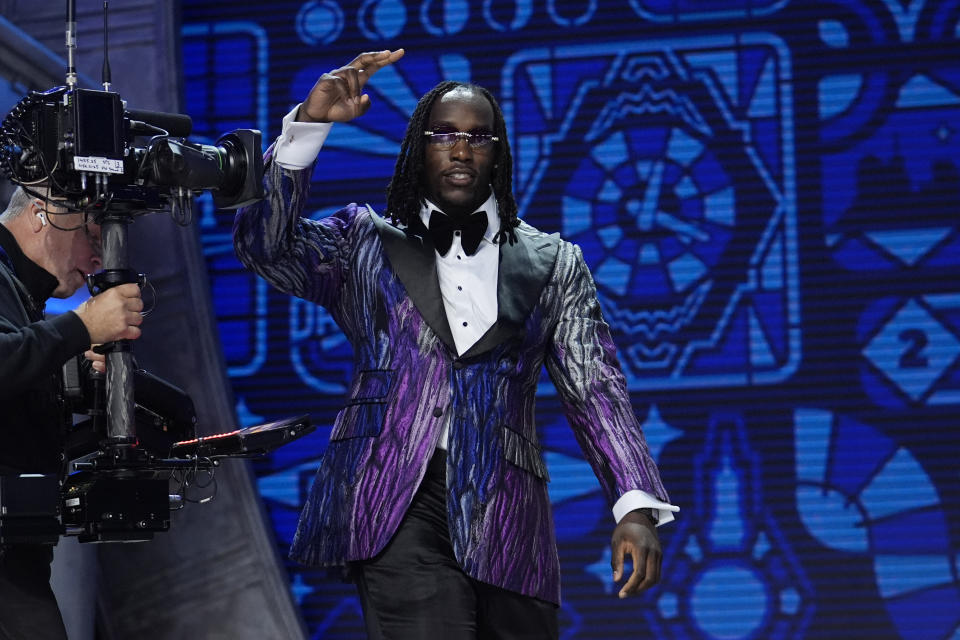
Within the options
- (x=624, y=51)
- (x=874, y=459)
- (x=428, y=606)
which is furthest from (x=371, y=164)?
(x=428, y=606)

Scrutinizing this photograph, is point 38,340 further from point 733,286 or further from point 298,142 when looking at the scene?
point 733,286

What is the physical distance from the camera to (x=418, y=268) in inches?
111

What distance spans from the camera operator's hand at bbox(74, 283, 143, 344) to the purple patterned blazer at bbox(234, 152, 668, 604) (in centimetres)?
23

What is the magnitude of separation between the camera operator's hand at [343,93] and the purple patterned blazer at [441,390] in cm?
13

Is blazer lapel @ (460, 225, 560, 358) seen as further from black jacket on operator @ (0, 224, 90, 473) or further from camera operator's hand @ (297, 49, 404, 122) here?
black jacket on operator @ (0, 224, 90, 473)

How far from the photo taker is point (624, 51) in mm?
5176

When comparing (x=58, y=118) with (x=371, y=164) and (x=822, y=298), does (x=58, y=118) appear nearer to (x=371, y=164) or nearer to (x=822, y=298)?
(x=371, y=164)

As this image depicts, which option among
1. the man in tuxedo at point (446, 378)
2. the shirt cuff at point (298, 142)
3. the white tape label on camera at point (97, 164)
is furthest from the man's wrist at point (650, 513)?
the white tape label on camera at point (97, 164)

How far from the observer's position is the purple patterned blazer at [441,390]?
2.69 m

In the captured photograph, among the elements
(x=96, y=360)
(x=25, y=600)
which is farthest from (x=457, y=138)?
(x=25, y=600)

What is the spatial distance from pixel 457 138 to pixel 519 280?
30 cm

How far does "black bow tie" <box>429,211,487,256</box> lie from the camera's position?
2.89 m

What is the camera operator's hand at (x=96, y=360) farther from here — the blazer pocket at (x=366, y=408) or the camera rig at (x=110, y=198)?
the blazer pocket at (x=366, y=408)

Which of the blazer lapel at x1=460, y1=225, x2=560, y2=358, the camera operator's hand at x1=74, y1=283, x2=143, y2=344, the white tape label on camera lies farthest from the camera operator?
the blazer lapel at x1=460, y1=225, x2=560, y2=358
